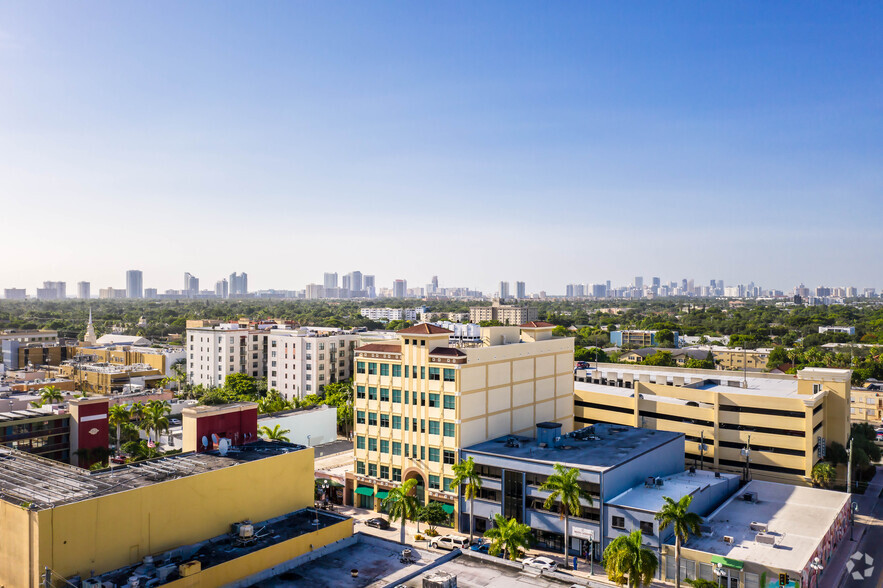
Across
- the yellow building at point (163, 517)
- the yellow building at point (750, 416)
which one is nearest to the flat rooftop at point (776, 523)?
the yellow building at point (750, 416)

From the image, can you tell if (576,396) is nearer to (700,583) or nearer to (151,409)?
(700,583)

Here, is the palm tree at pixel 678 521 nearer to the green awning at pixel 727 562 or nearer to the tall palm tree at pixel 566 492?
the green awning at pixel 727 562

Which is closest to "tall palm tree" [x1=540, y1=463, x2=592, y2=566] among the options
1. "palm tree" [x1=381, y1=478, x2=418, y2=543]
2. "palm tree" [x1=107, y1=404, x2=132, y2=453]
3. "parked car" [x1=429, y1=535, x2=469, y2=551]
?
"parked car" [x1=429, y1=535, x2=469, y2=551]

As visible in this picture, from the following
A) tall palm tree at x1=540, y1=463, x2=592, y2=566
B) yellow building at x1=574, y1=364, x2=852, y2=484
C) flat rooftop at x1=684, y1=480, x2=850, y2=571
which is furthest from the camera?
yellow building at x1=574, y1=364, x2=852, y2=484

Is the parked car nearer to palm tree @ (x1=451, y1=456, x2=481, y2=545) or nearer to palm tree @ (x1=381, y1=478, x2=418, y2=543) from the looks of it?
palm tree @ (x1=451, y1=456, x2=481, y2=545)

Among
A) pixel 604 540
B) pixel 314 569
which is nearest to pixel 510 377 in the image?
pixel 604 540

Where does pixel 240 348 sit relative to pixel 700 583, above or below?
above
